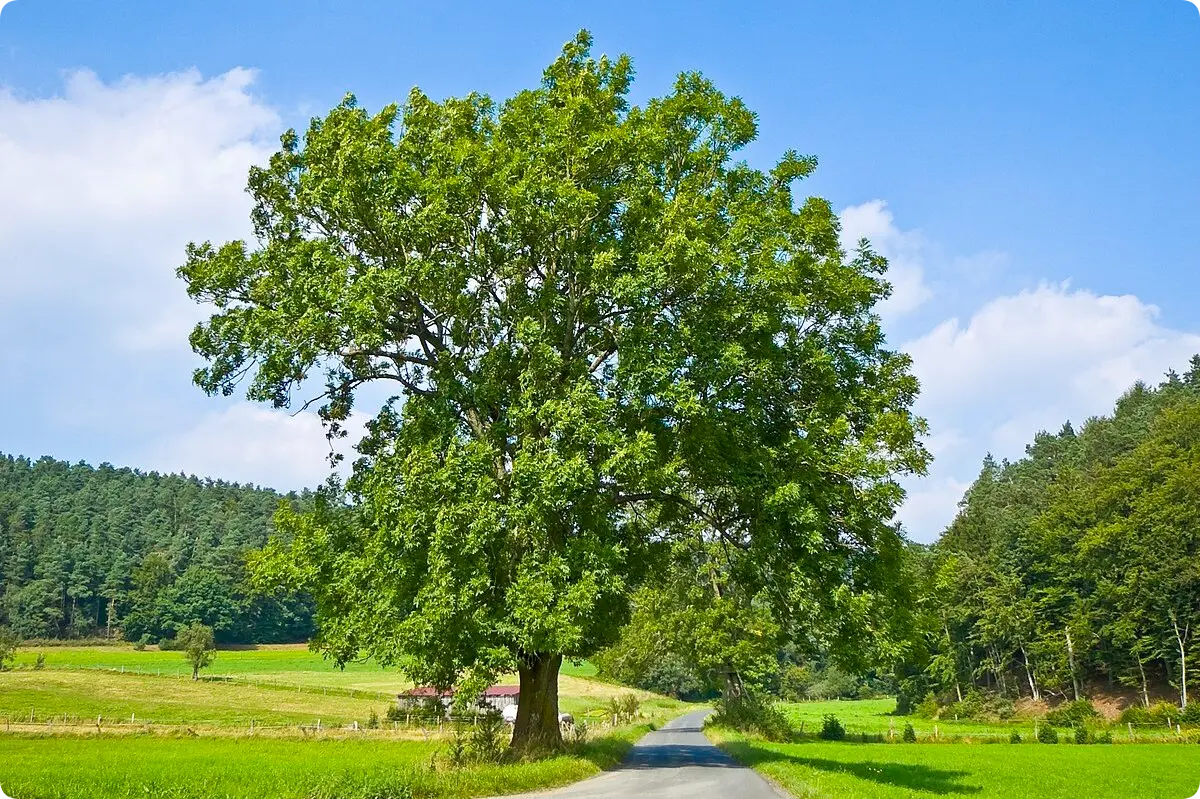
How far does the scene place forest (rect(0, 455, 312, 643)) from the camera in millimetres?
121812

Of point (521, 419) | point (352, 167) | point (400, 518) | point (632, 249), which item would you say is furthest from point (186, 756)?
point (632, 249)

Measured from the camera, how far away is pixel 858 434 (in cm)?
2472

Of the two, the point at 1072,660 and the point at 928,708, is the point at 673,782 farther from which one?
the point at 928,708

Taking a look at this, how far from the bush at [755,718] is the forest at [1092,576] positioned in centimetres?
2913

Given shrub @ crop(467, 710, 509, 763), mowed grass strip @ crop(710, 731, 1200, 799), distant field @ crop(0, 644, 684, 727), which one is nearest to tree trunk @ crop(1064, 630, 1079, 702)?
mowed grass strip @ crop(710, 731, 1200, 799)

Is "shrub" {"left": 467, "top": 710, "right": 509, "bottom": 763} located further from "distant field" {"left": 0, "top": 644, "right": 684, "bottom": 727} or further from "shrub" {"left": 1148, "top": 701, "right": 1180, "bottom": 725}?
"shrub" {"left": 1148, "top": 701, "right": 1180, "bottom": 725}

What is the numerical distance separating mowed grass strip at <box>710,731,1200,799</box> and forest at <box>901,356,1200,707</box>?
91.2 feet

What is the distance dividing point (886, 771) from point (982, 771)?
570cm

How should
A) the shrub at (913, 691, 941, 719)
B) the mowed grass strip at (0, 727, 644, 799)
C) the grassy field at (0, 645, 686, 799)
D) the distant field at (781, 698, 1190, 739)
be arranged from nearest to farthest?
the mowed grass strip at (0, 727, 644, 799) < the grassy field at (0, 645, 686, 799) < the distant field at (781, 698, 1190, 739) < the shrub at (913, 691, 941, 719)

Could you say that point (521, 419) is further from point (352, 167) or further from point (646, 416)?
point (352, 167)

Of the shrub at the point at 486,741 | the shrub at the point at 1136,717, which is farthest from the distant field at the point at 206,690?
the shrub at the point at 1136,717

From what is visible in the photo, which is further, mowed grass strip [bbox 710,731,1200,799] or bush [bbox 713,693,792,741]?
bush [bbox 713,693,792,741]

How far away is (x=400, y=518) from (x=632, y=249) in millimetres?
9195

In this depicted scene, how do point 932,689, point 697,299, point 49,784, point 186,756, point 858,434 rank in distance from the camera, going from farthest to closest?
point 932,689
point 186,756
point 858,434
point 697,299
point 49,784
